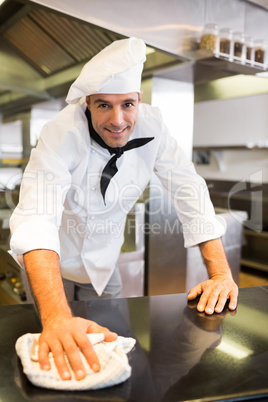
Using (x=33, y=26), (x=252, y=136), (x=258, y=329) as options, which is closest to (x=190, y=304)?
(x=258, y=329)

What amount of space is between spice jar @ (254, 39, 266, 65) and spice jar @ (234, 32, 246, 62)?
12 cm

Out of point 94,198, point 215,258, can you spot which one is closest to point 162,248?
point 94,198

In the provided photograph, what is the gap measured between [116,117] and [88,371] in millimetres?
749

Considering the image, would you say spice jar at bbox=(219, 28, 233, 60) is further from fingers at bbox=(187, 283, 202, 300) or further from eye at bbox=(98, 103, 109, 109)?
fingers at bbox=(187, 283, 202, 300)

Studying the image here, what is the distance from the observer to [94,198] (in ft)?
4.56

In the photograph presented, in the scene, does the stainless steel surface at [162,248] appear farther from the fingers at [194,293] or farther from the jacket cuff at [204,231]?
the fingers at [194,293]

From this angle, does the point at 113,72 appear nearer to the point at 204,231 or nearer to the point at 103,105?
the point at 103,105

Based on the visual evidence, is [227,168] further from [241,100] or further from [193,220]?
[193,220]

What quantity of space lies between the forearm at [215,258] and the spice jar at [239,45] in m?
1.13

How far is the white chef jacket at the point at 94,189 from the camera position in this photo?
1111mm

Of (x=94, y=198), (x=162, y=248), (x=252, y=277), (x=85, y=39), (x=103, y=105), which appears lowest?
(x=252, y=277)

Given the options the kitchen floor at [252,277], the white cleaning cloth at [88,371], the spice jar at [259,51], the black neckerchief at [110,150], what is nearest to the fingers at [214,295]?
the white cleaning cloth at [88,371]

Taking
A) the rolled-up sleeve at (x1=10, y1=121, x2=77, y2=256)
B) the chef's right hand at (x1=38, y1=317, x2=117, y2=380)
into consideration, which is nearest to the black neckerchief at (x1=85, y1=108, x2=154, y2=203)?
the rolled-up sleeve at (x1=10, y1=121, x2=77, y2=256)

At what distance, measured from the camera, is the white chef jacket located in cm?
111
